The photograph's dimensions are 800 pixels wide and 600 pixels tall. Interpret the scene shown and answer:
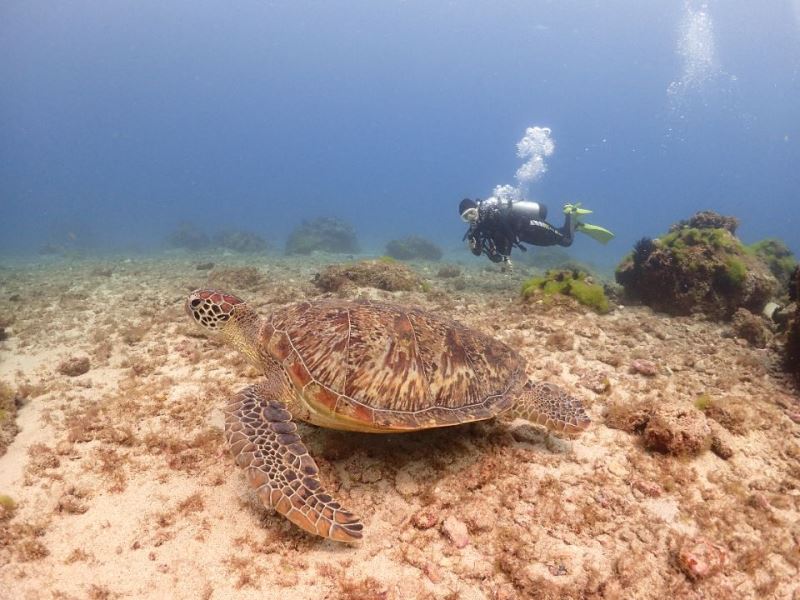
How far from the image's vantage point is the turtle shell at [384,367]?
3.04m

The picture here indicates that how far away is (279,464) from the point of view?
2758 millimetres

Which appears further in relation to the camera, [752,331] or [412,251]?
[412,251]

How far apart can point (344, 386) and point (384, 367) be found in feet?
1.26

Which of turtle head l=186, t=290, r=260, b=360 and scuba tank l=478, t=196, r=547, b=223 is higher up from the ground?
scuba tank l=478, t=196, r=547, b=223

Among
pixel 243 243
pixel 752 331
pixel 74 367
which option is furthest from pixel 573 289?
pixel 243 243

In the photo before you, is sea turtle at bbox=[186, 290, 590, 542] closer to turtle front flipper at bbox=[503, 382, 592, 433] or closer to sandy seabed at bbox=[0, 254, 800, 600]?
turtle front flipper at bbox=[503, 382, 592, 433]

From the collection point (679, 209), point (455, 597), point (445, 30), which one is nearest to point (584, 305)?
point (455, 597)

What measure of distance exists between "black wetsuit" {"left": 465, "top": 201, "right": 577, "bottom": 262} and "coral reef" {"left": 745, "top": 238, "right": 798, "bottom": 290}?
6.05 meters

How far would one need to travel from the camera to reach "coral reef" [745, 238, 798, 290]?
10422mm

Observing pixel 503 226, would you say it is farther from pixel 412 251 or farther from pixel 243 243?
pixel 243 243

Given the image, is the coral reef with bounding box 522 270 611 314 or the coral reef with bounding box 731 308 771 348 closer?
the coral reef with bounding box 731 308 771 348

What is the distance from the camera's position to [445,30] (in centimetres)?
13338

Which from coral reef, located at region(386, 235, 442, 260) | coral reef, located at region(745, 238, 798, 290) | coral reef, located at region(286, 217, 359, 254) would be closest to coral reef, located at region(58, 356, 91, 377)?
coral reef, located at region(745, 238, 798, 290)

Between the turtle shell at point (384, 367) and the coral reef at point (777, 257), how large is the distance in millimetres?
11579
